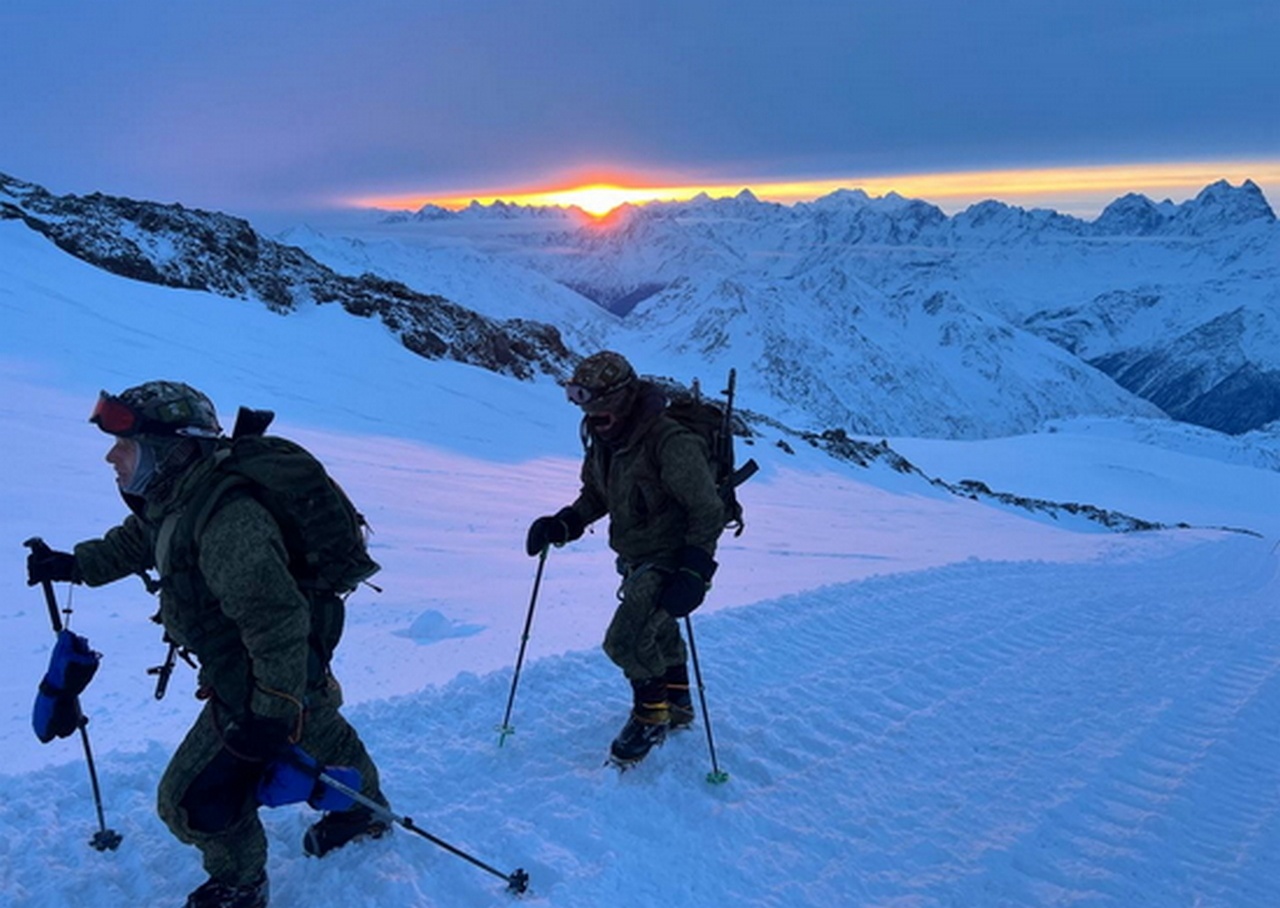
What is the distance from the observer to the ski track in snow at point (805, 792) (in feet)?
13.3

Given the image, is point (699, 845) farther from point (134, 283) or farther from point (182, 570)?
point (134, 283)

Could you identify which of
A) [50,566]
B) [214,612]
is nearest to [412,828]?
[214,612]

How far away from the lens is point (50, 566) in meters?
3.74

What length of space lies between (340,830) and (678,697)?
7.23 ft

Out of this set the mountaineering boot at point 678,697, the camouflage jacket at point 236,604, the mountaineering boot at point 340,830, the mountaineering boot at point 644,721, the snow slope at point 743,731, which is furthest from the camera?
the mountaineering boot at point 678,697

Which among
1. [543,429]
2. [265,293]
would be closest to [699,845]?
[543,429]

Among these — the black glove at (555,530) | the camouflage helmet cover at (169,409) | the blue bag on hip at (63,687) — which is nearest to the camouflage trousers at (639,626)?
the black glove at (555,530)

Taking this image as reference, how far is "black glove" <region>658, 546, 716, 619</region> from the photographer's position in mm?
4520

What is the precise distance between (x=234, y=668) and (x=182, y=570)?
1.47 ft

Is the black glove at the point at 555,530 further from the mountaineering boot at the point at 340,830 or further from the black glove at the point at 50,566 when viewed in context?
the black glove at the point at 50,566

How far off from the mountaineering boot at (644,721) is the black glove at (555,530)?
3.18ft

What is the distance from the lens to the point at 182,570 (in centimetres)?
322

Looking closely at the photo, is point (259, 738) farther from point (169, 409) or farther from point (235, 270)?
point (235, 270)

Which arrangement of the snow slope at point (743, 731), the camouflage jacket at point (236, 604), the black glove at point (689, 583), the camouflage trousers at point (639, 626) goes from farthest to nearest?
the camouflage trousers at point (639, 626)
the black glove at point (689, 583)
the snow slope at point (743, 731)
the camouflage jacket at point (236, 604)
